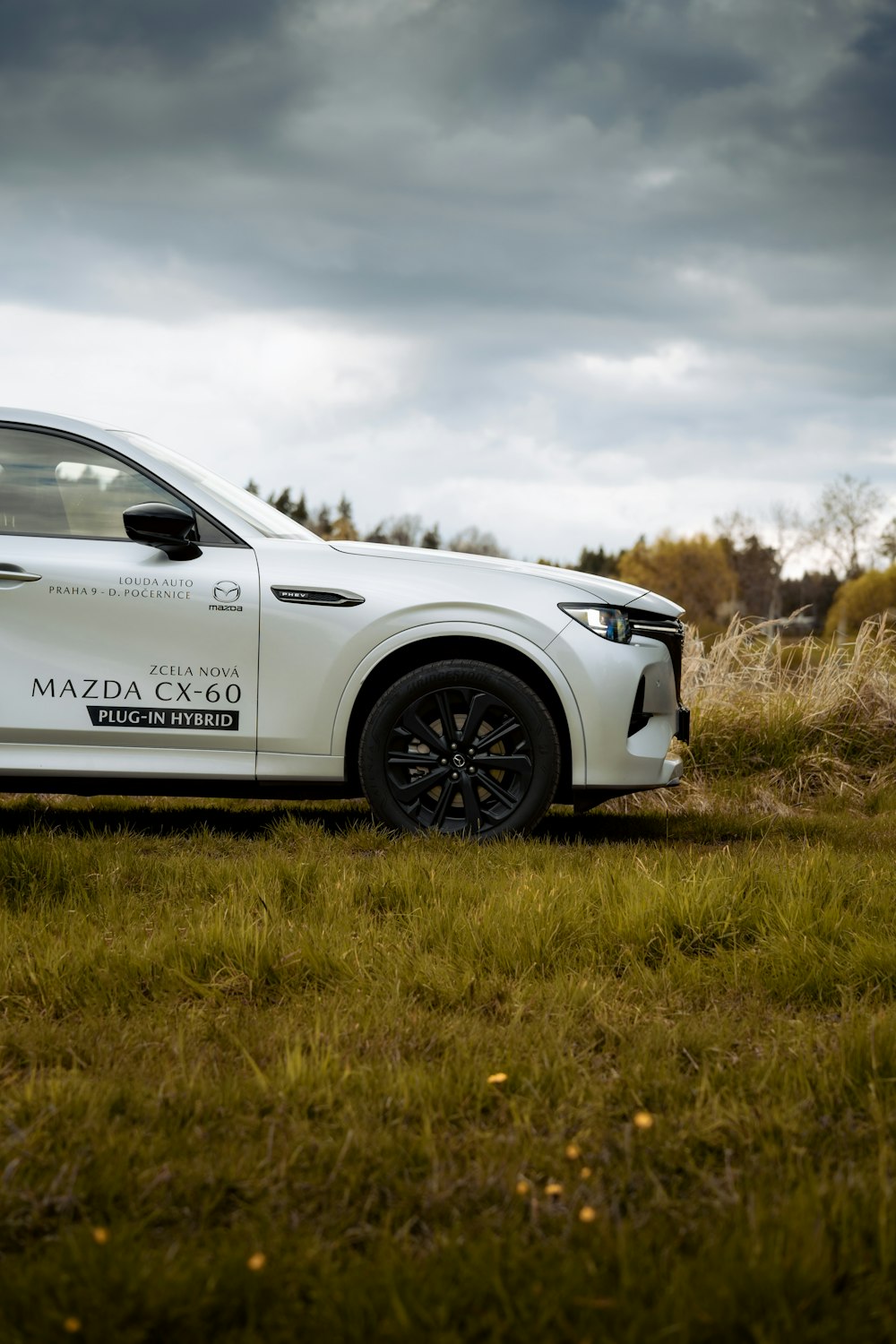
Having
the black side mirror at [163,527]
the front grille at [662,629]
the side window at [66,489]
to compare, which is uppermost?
the side window at [66,489]

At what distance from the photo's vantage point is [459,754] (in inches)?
203

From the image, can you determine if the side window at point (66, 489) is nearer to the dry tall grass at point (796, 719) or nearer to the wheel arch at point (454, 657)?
the wheel arch at point (454, 657)

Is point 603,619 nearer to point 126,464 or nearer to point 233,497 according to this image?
point 233,497

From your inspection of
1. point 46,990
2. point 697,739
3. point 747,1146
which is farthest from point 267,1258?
point 697,739

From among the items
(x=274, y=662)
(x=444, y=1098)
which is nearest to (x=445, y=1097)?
(x=444, y=1098)

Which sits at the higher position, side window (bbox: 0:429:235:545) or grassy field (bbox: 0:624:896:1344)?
side window (bbox: 0:429:235:545)

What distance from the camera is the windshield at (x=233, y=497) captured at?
538cm

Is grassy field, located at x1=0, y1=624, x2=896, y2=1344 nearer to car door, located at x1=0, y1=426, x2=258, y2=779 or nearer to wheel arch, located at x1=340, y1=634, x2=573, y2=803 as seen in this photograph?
car door, located at x1=0, y1=426, x2=258, y2=779

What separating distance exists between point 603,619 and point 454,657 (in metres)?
0.68

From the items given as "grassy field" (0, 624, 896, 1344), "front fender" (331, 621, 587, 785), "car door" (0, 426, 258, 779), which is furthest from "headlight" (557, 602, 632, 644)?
"car door" (0, 426, 258, 779)

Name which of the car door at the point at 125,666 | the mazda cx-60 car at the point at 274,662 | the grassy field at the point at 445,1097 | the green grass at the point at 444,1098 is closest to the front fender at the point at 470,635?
the mazda cx-60 car at the point at 274,662

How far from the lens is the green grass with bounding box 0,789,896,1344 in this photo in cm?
178

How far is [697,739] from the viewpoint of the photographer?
26.8ft

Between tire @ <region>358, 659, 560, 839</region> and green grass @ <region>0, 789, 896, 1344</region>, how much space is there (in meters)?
0.68
